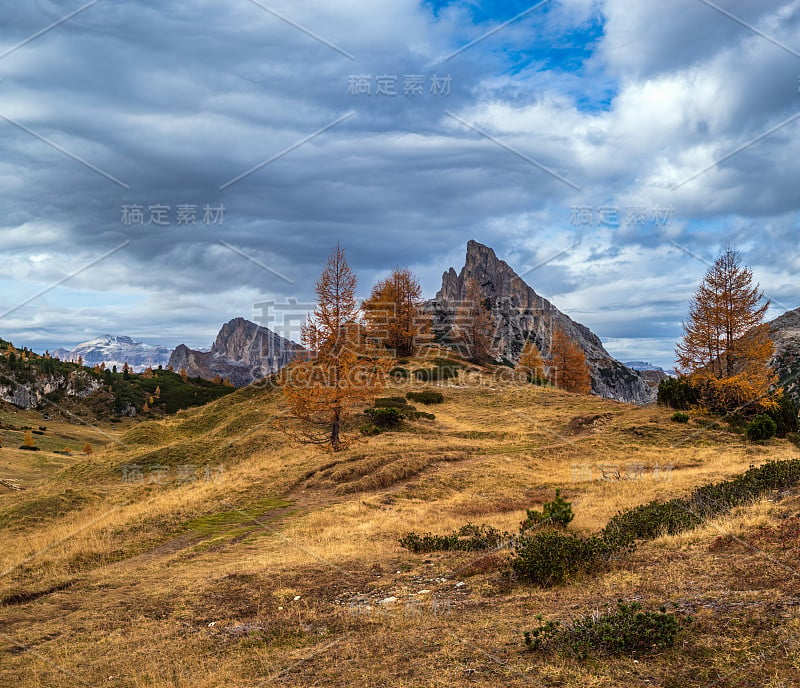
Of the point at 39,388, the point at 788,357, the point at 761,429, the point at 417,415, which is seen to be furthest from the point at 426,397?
the point at 39,388

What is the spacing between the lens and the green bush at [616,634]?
6.77 m

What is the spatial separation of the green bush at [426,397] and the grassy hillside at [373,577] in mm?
15711

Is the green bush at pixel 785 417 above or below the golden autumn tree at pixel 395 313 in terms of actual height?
below

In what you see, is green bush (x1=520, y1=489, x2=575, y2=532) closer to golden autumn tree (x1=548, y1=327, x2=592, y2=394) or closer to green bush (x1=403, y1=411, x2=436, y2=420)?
green bush (x1=403, y1=411, x2=436, y2=420)

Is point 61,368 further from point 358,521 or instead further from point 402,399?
point 358,521

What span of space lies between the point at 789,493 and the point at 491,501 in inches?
369

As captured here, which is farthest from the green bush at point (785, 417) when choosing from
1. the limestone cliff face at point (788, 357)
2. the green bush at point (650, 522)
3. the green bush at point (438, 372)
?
the limestone cliff face at point (788, 357)

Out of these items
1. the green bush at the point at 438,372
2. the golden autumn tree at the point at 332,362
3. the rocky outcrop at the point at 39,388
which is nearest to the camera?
the golden autumn tree at the point at 332,362

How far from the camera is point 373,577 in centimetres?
Result: 1238

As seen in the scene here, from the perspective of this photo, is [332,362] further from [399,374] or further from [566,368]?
[566,368]

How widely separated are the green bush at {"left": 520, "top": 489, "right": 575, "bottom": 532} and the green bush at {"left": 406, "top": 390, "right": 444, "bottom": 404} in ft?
106

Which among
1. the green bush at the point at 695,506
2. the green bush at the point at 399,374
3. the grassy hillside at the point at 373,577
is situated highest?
the green bush at the point at 399,374

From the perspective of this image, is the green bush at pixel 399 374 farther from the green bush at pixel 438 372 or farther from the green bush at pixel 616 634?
the green bush at pixel 616 634

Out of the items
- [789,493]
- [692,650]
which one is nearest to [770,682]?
[692,650]
